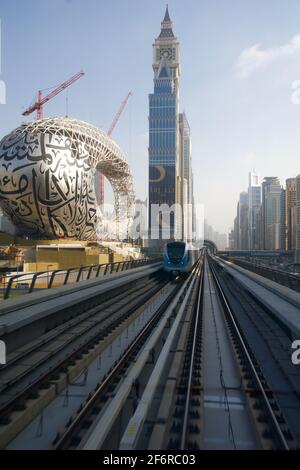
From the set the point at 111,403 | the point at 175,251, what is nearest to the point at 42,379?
the point at 111,403

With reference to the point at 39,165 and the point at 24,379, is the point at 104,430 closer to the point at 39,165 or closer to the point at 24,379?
the point at 24,379

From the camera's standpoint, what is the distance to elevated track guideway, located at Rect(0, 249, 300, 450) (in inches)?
217

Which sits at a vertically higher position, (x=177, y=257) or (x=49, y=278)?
(x=177, y=257)

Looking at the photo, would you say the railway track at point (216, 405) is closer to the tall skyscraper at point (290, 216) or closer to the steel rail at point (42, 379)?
the steel rail at point (42, 379)

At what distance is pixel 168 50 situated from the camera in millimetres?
166375

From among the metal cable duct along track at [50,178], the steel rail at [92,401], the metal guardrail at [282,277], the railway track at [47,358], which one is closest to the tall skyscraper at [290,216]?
the metal cable duct along track at [50,178]

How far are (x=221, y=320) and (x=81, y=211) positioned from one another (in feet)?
97.3

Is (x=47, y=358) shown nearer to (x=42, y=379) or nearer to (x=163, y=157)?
(x=42, y=379)

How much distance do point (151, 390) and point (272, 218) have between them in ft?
529

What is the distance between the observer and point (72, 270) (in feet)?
54.5

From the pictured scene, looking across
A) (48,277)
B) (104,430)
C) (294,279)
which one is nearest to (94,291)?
(48,277)

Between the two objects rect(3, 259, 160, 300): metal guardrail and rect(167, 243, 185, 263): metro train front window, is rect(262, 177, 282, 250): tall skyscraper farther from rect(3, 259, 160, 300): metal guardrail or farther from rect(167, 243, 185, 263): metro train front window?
rect(3, 259, 160, 300): metal guardrail

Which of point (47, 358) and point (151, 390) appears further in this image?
point (47, 358)

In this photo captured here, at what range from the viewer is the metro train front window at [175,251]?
29.6 metres
